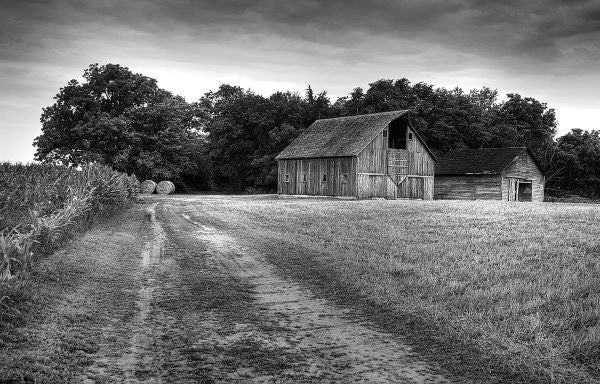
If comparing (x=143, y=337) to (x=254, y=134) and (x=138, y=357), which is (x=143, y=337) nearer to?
(x=138, y=357)

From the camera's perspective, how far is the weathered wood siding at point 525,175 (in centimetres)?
4916

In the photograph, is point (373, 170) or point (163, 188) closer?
point (373, 170)

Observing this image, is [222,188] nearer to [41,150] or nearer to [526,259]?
[41,150]

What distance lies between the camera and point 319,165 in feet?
149

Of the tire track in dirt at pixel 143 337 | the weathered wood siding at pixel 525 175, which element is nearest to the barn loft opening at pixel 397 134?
the weathered wood siding at pixel 525 175

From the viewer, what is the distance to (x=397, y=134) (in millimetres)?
46688

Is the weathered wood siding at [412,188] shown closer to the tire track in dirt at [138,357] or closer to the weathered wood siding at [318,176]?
the weathered wood siding at [318,176]

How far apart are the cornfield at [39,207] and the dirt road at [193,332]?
609 mm

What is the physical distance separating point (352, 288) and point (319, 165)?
3744 centimetres

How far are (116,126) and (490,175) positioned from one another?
38.1m

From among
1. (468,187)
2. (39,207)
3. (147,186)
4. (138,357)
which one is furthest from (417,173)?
(138,357)

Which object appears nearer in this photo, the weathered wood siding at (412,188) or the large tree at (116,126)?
the weathered wood siding at (412,188)

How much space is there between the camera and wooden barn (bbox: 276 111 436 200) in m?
42.7

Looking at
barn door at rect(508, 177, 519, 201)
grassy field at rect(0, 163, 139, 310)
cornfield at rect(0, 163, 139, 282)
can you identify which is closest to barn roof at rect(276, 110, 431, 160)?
barn door at rect(508, 177, 519, 201)
